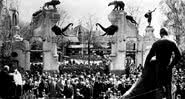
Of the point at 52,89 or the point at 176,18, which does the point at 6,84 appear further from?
the point at 176,18

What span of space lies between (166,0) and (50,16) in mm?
22692

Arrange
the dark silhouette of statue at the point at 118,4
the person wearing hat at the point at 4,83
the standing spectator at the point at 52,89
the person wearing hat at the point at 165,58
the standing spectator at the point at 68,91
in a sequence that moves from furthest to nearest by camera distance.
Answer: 1. the dark silhouette of statue at the point at 118,4
2. the standing spectator at the point at 52,89
3. the standing spectator at the point at 68,91
4. the person wearing hat at the point at 4,83
5. the person wearing hat at the point at 165,58

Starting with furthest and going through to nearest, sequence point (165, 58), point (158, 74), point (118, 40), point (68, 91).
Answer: point (118, 40), point (68, 91), point (165, 58), point (158, 74)

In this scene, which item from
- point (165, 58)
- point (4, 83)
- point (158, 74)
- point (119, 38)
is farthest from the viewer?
point (119, 38)

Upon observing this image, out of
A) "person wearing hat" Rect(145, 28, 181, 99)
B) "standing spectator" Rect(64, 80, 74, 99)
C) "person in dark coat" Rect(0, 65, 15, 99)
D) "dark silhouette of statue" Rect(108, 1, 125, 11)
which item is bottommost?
"standing spectator" Rect(64, 80, 74, 99)

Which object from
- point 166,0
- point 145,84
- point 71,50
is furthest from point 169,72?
point 71,50

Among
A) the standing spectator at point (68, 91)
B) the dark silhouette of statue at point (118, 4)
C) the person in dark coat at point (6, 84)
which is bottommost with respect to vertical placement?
the standing spectator at point (68, 91)

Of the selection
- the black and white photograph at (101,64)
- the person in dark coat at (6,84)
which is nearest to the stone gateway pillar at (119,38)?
the black and white photograph at (101,64)

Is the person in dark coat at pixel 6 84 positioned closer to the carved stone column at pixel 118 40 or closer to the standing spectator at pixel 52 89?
the standing spectator at pixel 52 89

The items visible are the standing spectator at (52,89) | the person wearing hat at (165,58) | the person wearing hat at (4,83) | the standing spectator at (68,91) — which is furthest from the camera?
the standing spectator at (52,89)

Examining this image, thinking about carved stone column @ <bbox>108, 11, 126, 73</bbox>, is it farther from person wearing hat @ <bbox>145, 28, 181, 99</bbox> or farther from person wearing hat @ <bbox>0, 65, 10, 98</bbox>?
person wearing hat @ <bbox>145, 28, 181, 99</bbox>

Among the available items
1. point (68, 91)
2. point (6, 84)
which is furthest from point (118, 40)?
point (6, 84)

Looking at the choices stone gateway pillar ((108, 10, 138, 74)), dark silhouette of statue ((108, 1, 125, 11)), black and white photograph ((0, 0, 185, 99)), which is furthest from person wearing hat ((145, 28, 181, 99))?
dark silhouette of statue ((108, 1, 125, 11))

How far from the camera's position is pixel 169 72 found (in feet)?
33.6
